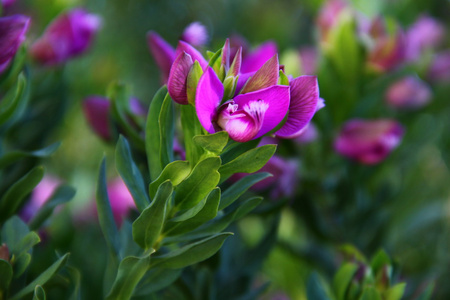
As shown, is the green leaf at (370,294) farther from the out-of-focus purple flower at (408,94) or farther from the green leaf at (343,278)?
the out-of-focus purple flower at (408,94)

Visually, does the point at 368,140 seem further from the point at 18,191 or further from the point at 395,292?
the point at 18,191

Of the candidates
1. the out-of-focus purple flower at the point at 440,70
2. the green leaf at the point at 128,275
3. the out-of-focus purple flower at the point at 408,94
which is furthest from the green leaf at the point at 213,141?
the out-of-focus purple flower at the point at 440,70

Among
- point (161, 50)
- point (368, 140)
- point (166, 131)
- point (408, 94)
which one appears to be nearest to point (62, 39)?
point (161, 50)

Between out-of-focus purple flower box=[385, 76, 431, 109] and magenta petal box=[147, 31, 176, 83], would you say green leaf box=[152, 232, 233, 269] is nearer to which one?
magenta petal box=[147, 31, 176, 83]

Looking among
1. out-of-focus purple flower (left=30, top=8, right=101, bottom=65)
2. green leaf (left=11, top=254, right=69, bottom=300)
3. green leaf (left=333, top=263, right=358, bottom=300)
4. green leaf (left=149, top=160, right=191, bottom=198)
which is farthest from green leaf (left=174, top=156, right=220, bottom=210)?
out-of-focus purple flower (left=30, top=8, right=101, bottom=65)

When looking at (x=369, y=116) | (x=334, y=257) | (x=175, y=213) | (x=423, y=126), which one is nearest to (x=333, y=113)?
(x=369, y=116)

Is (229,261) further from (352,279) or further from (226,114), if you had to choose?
(226,114)
